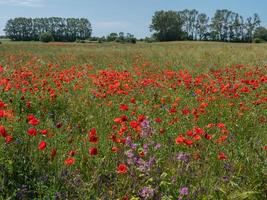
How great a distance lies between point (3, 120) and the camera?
4.96 meters

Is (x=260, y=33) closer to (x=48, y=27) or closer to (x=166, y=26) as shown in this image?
(x=166, y=26)

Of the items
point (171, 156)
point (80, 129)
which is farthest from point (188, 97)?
point (171, 156)

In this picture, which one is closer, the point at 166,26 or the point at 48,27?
the point at 166,26

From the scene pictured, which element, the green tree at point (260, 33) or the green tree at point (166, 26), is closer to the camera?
the green tree at point (166, 26)

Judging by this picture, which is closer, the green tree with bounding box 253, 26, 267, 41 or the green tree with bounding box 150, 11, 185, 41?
the green tree with bounding box 150, 11, 185, 41

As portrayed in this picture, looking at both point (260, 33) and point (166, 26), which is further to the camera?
point (260, 33)

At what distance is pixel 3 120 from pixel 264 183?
9.24ft

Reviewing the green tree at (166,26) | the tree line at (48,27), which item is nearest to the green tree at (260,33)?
the green tree at (166,26)

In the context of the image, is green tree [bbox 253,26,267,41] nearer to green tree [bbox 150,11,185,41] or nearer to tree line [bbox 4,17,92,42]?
green tree [bbox 150,11,185,41]

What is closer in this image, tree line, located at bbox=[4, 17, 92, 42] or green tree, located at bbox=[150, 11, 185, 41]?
green tree, located at bbox=[150, 11, 185, 41]

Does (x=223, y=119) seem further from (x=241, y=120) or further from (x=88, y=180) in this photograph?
(x=88, y=180)

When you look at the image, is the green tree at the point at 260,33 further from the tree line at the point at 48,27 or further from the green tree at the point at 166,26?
the tree line at the point at 48,27

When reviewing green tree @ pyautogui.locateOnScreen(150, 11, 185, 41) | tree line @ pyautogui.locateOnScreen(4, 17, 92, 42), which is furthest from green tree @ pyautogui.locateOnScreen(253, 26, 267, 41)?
tree line @ pyautogui.locateOnScreen(4, 17, 92, 42)

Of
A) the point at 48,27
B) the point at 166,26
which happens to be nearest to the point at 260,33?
the point at 166,26
